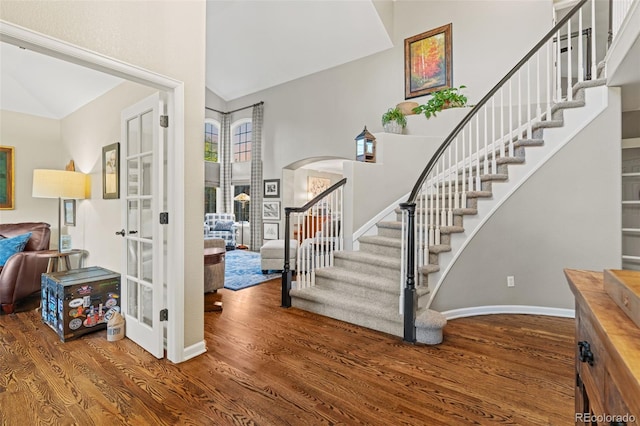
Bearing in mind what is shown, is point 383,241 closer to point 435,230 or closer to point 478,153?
point 435,230

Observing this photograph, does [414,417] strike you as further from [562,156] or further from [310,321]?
[562,156]

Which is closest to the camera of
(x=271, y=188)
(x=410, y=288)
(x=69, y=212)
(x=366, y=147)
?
(x=410, y=288)

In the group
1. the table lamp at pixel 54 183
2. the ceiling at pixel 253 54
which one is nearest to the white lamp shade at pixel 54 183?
the table lamp at pixel 54 183

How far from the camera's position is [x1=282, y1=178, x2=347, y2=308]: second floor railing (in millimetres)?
3656

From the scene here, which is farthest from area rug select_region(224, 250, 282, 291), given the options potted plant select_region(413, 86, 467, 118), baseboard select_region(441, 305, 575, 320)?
potted plant select_region(413, 86, 467, 118)

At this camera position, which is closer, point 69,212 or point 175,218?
point 175,218

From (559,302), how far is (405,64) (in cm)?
464

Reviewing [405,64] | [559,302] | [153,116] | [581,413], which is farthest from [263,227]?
[581,413]

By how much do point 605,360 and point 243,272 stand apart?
5.24m

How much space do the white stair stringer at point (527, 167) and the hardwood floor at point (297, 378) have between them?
70 centimetres

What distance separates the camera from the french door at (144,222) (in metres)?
2.34

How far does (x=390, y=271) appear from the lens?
3.38m

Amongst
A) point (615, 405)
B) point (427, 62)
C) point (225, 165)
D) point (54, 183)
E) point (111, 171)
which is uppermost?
point (427, 62)
